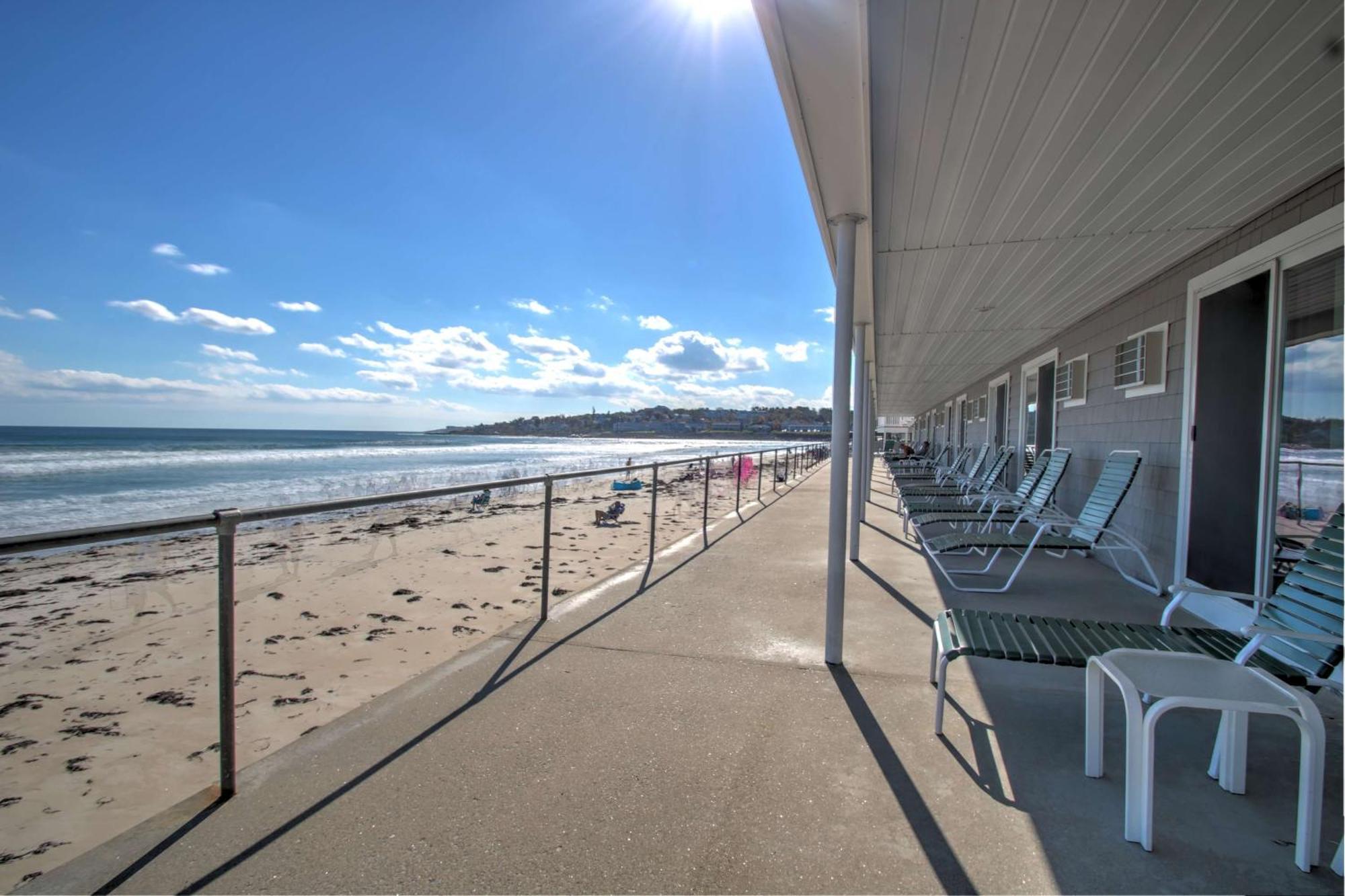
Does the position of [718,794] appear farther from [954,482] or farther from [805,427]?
[805,427]

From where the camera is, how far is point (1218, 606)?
12.1 ft

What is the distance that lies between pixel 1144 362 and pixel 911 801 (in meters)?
4.63

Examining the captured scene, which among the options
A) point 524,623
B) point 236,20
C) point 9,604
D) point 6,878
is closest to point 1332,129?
point 524,623

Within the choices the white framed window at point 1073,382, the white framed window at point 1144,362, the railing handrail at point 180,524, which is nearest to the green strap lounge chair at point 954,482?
the white framed window at point 1073,382

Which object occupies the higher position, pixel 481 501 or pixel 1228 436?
pixel 1228 436

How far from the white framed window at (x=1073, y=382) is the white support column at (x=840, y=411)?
464cm

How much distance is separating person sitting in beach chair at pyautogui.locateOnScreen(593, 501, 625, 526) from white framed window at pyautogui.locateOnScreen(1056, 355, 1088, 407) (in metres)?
4.97

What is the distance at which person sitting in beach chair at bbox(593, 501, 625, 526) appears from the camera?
5.41 metres

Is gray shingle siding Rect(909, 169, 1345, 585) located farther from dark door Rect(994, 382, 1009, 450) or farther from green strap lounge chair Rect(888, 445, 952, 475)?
green strap lounge chair Rect(888, 445, 952, 475)

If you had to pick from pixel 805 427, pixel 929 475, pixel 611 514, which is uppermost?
pixel 805 427

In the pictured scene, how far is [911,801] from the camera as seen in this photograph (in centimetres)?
179

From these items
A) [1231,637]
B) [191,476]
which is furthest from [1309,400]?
[191,476]

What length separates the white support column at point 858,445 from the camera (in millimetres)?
5121

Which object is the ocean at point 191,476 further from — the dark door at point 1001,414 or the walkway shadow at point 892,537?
the dark door at point 1001,414
